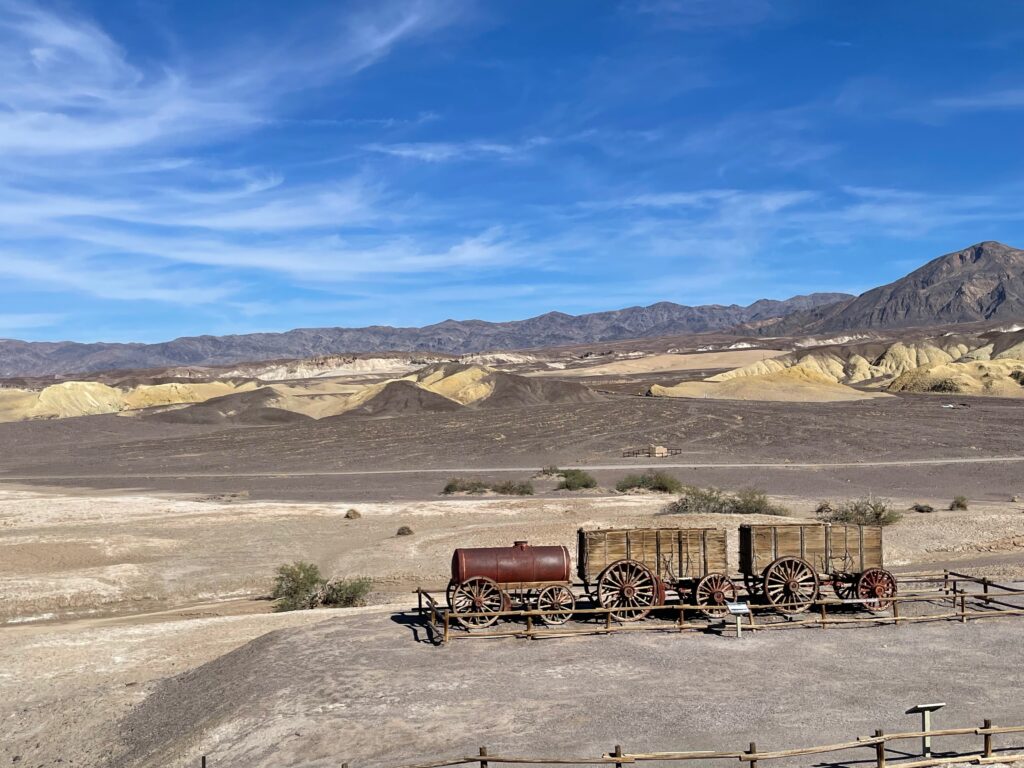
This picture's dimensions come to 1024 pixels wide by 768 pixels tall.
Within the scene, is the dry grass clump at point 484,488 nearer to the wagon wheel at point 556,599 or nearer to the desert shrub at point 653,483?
the desert shrub at point 653,483

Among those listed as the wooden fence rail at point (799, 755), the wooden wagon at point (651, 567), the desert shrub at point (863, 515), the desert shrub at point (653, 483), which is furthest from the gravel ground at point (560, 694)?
the desert shrub at point (653, 483)

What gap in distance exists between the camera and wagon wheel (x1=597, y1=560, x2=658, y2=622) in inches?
810

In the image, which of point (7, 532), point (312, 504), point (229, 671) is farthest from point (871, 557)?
point (7, 532)

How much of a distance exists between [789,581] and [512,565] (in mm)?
6257

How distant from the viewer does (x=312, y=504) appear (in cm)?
4622

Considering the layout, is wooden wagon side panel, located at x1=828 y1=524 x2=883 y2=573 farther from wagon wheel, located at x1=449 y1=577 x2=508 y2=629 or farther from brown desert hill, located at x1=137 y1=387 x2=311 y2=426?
Answer: brown desert hill, located at x1=137 y1=387 x2=311 y2=426

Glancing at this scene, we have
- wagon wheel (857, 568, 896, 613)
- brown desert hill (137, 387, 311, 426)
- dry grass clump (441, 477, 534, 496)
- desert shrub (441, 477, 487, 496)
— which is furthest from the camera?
brown desert hill (137, 387, 311, 426)

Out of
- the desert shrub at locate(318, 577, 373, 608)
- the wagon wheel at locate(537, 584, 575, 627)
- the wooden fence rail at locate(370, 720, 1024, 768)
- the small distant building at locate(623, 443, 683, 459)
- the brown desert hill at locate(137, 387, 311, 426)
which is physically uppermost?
the brown desert hill at locate(137, 387, 311, 426)

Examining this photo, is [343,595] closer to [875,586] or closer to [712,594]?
[712,594]

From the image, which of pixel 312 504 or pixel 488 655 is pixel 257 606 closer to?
pixel 488 655

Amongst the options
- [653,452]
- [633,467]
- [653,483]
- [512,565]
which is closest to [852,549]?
[512,565]

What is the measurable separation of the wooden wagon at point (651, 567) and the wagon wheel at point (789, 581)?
0.90m

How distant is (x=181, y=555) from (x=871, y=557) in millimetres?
23709

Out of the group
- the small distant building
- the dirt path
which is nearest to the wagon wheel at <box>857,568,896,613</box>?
the dirt path
